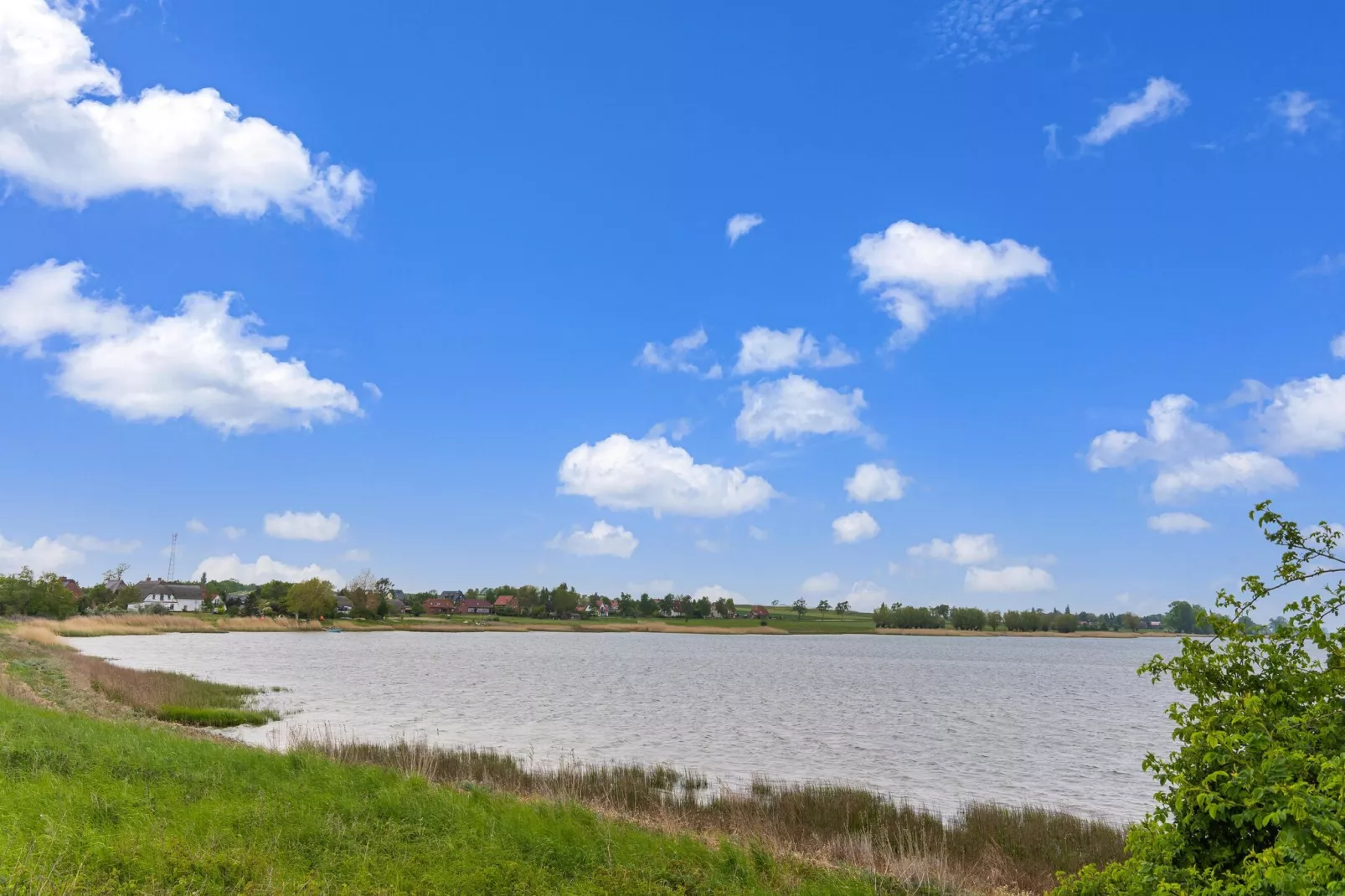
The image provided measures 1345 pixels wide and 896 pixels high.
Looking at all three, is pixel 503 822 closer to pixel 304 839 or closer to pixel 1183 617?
pixel 304 839

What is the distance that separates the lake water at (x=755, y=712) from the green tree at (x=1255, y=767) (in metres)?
21.5

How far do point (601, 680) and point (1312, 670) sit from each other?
70580 millimetres

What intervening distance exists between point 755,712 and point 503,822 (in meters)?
40.7

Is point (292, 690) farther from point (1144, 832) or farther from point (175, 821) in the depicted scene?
point (1144, 832)

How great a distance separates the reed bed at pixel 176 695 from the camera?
38225 mm

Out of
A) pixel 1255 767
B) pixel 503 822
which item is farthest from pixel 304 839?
pixel 1255 767

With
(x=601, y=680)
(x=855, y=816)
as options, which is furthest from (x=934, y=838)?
(x=601, y=680)

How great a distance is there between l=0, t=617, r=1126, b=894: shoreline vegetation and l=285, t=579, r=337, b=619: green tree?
16763 centimetres

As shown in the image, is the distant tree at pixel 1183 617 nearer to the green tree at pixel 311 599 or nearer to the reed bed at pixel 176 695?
the reed bed at pixel 176 695

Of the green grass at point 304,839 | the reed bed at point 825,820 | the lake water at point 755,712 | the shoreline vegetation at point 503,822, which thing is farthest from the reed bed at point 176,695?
the green grass at point 304,839

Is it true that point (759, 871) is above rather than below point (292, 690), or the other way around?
above

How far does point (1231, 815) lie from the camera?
624 centimetres

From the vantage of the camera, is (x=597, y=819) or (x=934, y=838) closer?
(x=597, y=819)

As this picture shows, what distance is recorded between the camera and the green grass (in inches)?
445
